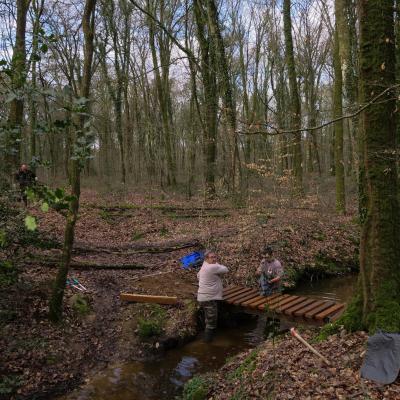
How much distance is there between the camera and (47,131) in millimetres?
3059

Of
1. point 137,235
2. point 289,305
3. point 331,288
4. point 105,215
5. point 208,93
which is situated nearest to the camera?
point 289,305

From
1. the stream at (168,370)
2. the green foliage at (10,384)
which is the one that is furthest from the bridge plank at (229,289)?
the green foliage at (10,384)

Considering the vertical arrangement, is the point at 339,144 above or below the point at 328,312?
above

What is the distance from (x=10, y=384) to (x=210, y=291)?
13.6 feet

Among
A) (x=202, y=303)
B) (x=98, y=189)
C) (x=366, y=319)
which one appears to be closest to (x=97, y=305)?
(x=202, y=303)

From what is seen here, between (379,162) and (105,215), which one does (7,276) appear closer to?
(379,162)

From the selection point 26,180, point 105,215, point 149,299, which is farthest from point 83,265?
point 26,180

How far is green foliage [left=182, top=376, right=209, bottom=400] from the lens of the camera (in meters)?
5.75

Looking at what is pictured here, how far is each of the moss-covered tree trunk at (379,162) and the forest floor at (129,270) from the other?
4323 millimetres

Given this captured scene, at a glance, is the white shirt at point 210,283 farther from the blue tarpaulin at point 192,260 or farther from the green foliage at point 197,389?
the blue tarpaulin at point 192,260

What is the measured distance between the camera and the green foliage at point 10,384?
595 centimetres

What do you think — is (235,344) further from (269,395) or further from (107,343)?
(269,395)

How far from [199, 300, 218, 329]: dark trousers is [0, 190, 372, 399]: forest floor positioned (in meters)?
0.33

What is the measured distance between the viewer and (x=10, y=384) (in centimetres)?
611
